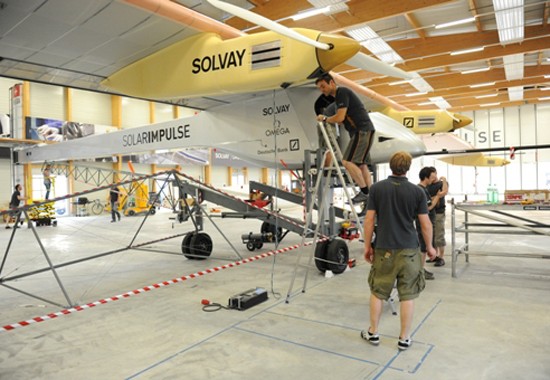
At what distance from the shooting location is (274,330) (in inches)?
141

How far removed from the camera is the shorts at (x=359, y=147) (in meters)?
4.29

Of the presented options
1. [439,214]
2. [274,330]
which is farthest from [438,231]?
[274,330]

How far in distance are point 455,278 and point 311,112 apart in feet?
11.5

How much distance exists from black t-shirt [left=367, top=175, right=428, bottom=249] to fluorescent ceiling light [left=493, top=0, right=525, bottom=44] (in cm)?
932

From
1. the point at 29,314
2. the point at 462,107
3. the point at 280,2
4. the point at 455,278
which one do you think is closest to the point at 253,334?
the point at 29,314

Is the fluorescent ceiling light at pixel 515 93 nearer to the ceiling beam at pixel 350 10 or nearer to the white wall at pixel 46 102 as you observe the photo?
the ceiling beam at pixel 350 10

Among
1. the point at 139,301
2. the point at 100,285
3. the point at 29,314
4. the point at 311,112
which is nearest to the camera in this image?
the point at 29,314

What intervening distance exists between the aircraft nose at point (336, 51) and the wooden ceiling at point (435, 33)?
621cm

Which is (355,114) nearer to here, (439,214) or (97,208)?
(439,214)

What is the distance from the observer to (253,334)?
11.5ft

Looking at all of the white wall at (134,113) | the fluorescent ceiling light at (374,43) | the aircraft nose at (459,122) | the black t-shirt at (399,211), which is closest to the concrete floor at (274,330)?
the black t-shirt at (399,211)

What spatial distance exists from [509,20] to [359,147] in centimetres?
968

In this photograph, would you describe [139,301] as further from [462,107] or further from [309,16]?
[462,107]

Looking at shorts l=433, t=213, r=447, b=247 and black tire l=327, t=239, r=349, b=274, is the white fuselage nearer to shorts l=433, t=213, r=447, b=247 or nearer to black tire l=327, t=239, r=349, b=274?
shorts l=433, t=213, r=447, b=247
